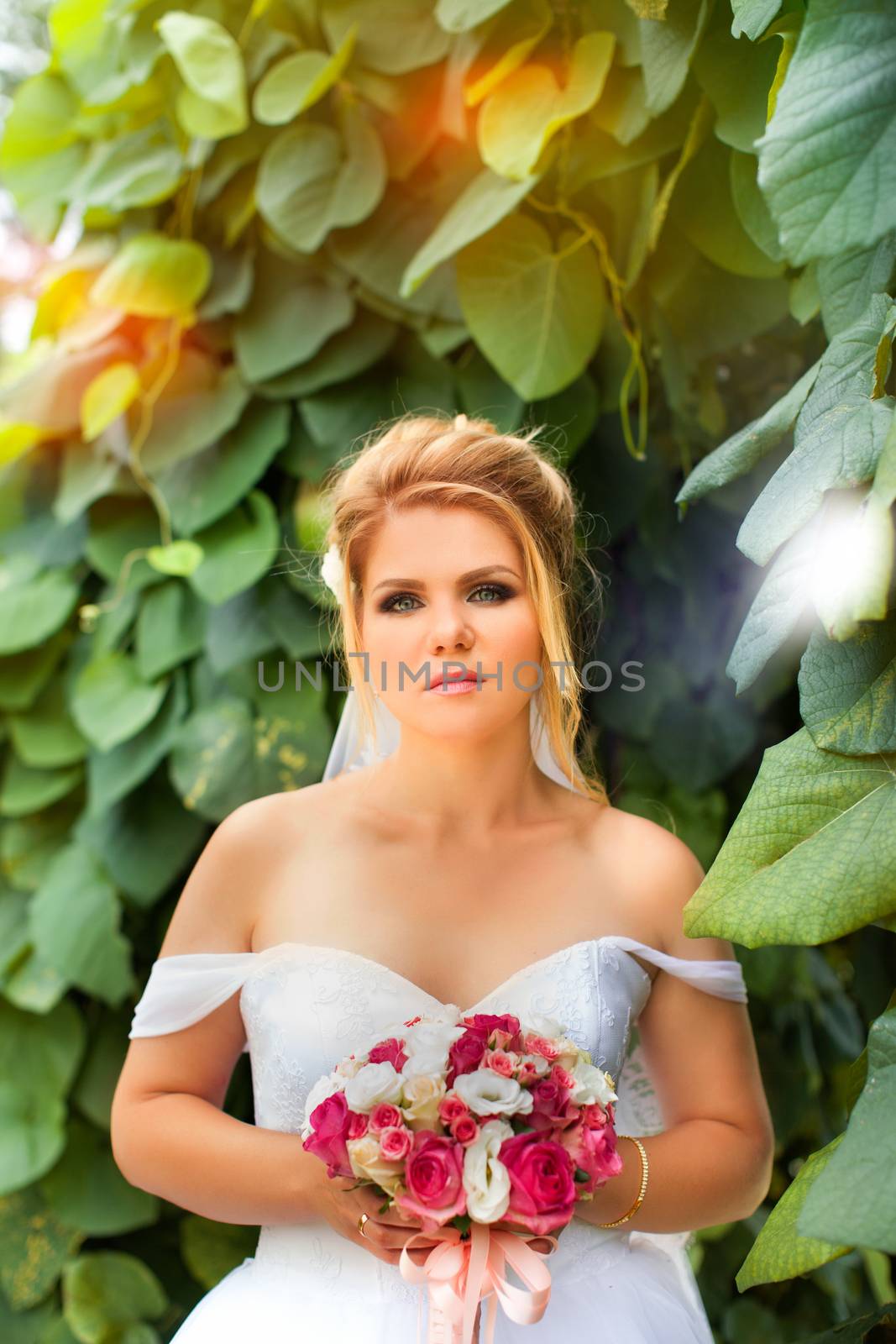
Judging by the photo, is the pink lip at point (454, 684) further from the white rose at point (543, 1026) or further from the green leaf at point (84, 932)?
the green leaf at point (84, 932)

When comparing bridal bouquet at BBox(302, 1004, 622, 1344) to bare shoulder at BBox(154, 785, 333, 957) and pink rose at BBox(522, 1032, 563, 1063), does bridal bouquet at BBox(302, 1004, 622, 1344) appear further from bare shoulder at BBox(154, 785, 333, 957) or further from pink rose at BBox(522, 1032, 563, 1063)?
bare shoulder at BBox(154, 785, 333, 957)

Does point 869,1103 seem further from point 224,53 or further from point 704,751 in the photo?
point 224,53

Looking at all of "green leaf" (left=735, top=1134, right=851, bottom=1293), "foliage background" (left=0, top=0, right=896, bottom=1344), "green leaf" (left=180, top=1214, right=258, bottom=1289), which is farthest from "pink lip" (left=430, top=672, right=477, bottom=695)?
"green leaf" (left=180, top=1214, right=258, bottom=1289)

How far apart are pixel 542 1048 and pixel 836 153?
732 mm

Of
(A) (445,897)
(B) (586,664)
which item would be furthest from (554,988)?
(B) (586,664)

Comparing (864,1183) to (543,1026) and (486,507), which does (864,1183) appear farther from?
(486,507)

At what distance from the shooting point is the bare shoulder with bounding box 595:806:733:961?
52.7 inches

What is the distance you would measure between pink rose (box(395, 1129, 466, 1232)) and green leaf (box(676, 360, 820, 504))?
0.60 m

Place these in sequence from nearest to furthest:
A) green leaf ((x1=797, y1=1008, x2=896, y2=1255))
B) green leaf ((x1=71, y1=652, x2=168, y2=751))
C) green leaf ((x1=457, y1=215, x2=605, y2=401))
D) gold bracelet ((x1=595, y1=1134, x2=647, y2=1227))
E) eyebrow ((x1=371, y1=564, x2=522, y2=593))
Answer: green leaf ((x1=797, y1=1008, x2=896, y2=1255))
gold bracelet ((x1=595, y1=1134, x2=647, y2=1227))
eyebrow ((x1=371, y1=564, x2=522, y2=593))
green leaf ((x1=457, y1=215, x2=605, y2=401))
green leaf ((x1=71, y1=652, x2=168, y2=751))

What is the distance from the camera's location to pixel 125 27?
176 centimetres

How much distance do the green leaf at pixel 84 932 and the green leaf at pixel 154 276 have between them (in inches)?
33.7

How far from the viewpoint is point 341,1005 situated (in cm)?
124

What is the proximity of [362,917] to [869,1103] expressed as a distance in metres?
0.66

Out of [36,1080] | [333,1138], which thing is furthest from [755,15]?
[36,1080]
